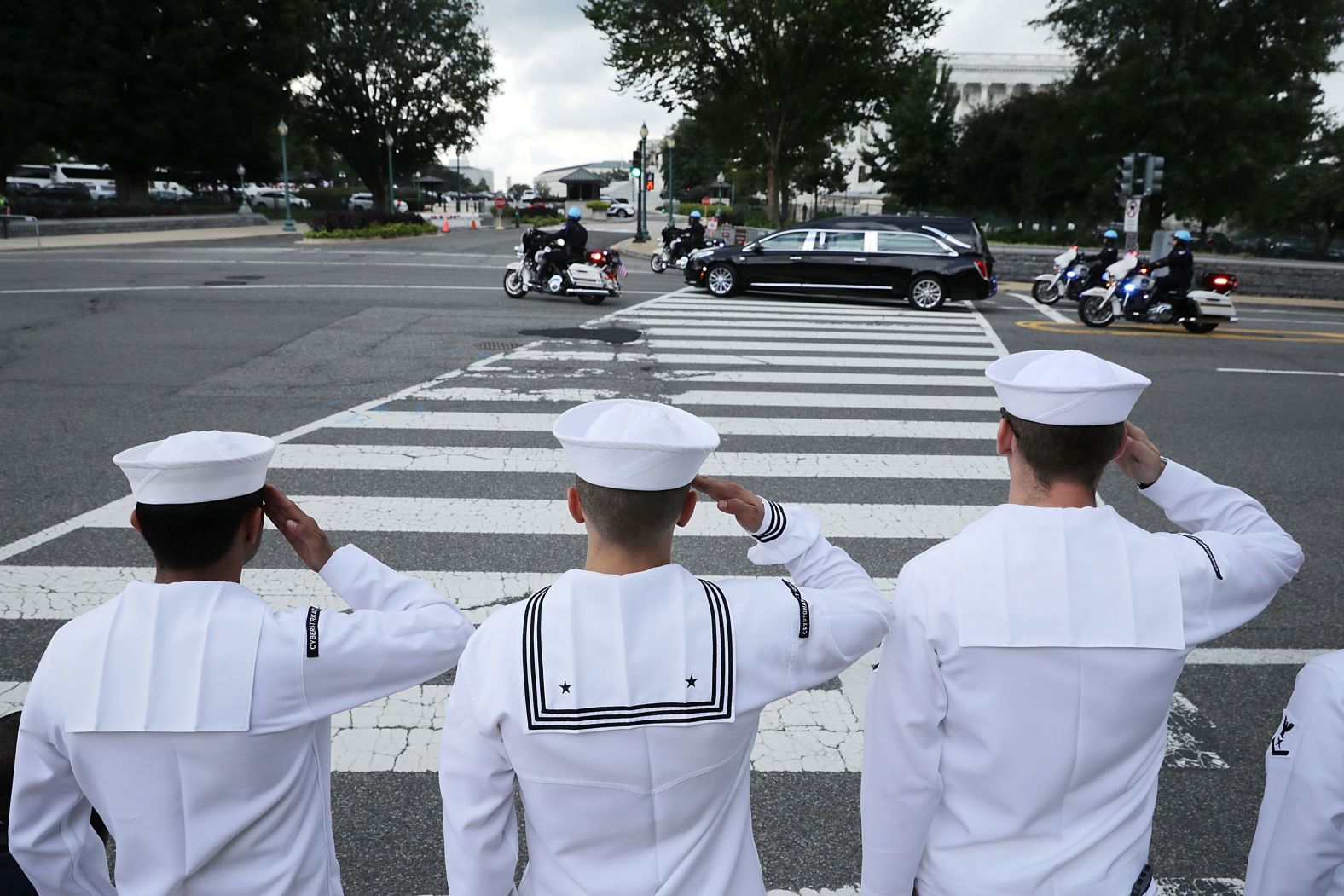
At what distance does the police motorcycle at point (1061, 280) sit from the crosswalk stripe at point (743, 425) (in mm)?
11564

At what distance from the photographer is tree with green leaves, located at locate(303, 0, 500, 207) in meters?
55.5

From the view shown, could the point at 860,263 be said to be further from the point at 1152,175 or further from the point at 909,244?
the point at 1152,175

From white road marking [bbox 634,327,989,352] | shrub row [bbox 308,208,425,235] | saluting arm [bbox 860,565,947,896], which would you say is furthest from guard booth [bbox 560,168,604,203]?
saluting arm [bbox 860,565,947,896]

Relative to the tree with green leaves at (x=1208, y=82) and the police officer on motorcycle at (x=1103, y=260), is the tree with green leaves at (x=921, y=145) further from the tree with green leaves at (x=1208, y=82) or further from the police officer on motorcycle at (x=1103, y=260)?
the police officer on motorcycle at (x=1103, y=260)

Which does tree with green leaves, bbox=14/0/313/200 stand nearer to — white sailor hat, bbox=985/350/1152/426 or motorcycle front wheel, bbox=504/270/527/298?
motorcycle front wheel, bbox=504/270/527/298

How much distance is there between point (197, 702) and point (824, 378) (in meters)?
9.53

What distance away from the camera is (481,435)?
27.1 ft

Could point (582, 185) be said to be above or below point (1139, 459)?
above

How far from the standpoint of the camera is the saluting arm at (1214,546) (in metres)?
2.07

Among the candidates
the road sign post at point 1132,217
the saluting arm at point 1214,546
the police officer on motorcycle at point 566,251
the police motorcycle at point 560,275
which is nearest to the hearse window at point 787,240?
the police motorcycle at point 560,275

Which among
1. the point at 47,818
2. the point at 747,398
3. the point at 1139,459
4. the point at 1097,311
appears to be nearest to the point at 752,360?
the point at 747,398

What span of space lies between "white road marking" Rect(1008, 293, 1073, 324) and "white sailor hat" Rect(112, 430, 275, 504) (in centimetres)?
1689

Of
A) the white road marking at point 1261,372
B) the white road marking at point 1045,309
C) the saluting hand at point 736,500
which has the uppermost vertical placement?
the saluting hand at point 736,500

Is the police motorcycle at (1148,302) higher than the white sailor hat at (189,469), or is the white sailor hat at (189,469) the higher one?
the white sailor hat at (189,469)
